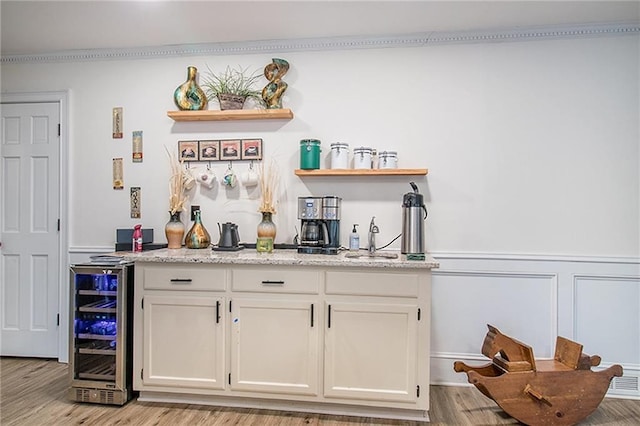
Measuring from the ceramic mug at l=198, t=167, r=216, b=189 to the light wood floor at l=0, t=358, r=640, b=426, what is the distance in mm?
1494

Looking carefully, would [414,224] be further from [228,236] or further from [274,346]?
[228,236]

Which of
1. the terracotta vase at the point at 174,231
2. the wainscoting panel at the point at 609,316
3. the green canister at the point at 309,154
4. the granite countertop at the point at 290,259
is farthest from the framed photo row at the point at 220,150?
the wainscoting panel at the point at 609,316

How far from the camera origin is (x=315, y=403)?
2312mm

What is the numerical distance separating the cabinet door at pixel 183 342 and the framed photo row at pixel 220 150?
111cm

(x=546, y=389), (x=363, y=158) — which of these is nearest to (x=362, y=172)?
(x=363, y=158)

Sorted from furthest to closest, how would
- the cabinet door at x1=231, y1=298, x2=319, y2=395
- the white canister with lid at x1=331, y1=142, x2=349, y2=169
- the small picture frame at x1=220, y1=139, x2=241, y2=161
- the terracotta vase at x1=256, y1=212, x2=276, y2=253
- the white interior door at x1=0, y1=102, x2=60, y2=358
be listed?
the white interior door at x1=0, y1=102, x2=60, y2=358 < the small picture frame at x1=220, y1=139, x2=241, y2=161 < the white canister with lid at x1=331, y1=142, x2=349, y2=169 < the terracotta vase at x1=256, y1=212, x2=276, y2=253 < the cabinet door at x1=231, y1=298, x2=319, y2=395

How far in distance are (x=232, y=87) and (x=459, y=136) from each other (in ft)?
5.57

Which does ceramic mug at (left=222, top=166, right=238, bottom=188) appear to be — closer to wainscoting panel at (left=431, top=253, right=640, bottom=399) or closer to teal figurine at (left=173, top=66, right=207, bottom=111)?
teal figurine at (left=173, top=66, right=207, bottom=111)

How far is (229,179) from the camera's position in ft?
9.51

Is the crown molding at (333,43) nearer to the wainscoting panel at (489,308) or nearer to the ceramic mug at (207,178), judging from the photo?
the ceramic mug at (207,178)

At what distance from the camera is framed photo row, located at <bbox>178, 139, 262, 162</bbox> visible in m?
2.94

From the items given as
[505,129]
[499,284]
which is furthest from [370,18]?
[499,284]

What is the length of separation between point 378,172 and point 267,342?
1.31 meters

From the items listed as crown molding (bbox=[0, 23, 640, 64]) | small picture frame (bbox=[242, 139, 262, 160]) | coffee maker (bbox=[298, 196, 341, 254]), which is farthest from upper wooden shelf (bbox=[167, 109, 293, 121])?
coffee maker (bbox=[298, 196, 341, 254])
